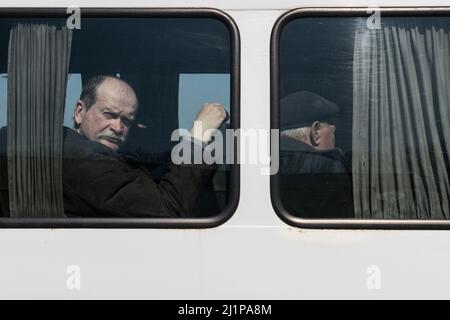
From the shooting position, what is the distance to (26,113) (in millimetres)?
4172

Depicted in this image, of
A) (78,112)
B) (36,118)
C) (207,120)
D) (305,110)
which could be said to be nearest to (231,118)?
(207,120)

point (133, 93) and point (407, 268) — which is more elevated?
point (133, 93)

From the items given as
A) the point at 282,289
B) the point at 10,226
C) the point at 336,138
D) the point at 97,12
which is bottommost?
the point at 282,289

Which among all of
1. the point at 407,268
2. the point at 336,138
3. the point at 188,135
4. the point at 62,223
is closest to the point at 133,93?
the point at 188,135

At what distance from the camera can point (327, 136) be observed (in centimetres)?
414

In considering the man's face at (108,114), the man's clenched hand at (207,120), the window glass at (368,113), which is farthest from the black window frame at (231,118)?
the man's face at (108,114)

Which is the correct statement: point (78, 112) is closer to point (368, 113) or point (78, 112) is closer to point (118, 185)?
point (118, 185)

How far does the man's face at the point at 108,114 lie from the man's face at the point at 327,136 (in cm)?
81

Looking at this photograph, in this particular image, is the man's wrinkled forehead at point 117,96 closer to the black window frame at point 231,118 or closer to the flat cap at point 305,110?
the black window frame at point 231,118

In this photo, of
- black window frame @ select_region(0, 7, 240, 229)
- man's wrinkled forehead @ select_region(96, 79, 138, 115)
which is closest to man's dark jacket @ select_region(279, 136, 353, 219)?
black window frame @ select_region(0, 7, 240, 229)

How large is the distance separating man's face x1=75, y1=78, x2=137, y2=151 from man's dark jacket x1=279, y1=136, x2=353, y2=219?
68 cm

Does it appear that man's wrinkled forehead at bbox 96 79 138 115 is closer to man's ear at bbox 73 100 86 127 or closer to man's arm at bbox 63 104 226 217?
man's ear at bbox 73 100 86 127

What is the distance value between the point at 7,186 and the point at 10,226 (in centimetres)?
20

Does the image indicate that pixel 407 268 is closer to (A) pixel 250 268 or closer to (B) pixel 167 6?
(A) pixel 250 268
